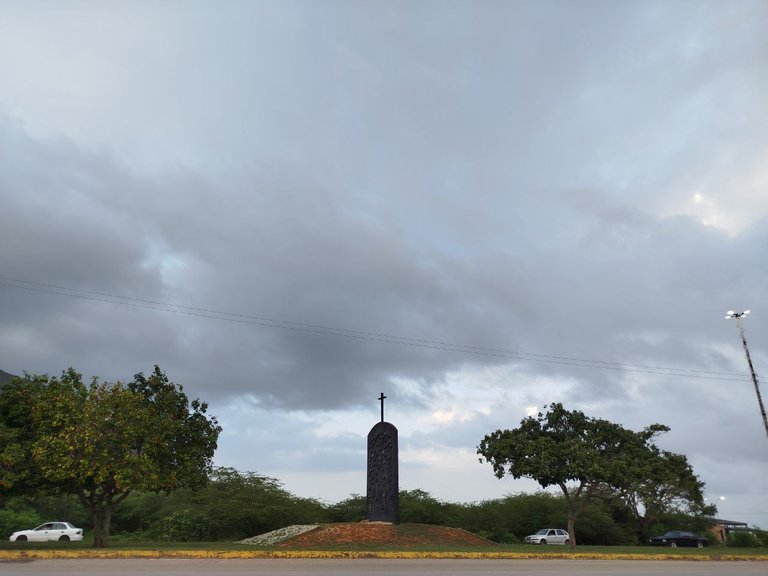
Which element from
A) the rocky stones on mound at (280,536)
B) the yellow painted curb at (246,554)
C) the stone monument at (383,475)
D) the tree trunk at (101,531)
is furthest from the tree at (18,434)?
the stone monument at (383,475)

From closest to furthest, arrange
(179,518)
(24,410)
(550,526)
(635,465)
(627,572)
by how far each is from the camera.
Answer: (627,572) → (24,410) → (635,465) → (179,518) → (550,526)

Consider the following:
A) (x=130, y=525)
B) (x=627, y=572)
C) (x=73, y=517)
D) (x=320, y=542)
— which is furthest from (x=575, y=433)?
(x=73, y=517)

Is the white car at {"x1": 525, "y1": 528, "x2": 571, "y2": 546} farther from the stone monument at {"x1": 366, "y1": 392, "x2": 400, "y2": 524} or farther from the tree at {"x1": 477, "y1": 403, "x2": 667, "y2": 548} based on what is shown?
the stone monument at {"x1": 366, "y1": 392, "x2": 400, "y2": 524}

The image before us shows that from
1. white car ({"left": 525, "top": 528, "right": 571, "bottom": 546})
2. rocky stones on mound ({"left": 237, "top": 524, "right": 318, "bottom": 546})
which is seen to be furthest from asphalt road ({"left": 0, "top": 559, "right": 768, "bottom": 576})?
white car ({"left": 525, "top": 528, "right": 571, "bottom": 546})

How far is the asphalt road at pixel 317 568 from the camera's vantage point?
55.3 ft

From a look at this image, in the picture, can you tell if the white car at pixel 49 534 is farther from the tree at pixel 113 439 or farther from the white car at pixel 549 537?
the white car at pixel 549 537

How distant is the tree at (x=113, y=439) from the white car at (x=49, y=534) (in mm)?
11402

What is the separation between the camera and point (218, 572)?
16.6 meters

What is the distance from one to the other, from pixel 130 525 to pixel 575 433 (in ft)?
135

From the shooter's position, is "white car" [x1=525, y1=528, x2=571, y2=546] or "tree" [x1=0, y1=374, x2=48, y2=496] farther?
"white car" [x1=525, y1=528, x2=571, y2=546]

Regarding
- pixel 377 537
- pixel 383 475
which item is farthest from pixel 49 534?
pixel 377 537

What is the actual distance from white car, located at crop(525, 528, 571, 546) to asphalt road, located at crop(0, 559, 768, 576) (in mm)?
25017

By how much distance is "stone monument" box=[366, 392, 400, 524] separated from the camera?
115ft

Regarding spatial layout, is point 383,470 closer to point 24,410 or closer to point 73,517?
point 24,410
